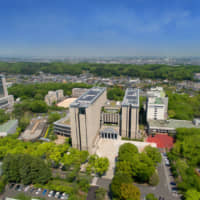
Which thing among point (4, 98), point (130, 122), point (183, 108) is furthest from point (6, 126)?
point (183, 108)

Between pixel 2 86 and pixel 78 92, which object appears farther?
pixel 78 92

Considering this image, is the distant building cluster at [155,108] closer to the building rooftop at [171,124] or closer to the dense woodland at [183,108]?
the building rooftop at [171,124]

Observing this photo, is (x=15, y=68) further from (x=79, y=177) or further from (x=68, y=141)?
(x=79, y=177)

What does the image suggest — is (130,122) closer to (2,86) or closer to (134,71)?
(2,86)

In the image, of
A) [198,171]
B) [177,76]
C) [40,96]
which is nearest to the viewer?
[198,171]

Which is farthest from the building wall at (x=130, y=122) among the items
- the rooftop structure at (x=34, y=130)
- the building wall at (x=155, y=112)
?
the rooftop structure at (x=34, y=130)

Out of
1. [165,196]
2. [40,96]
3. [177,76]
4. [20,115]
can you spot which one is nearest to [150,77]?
[177,76]

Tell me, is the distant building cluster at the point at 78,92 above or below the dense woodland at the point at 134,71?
below
